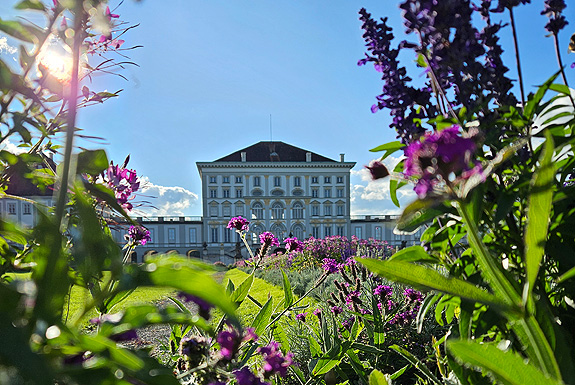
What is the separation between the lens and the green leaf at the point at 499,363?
43cm

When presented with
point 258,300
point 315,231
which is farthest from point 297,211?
point 258,300

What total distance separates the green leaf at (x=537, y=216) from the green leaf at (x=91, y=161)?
481mm

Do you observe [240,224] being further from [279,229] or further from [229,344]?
[279,229]

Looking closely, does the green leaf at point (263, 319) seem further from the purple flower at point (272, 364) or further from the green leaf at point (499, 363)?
the green leaf at point (499, 363)

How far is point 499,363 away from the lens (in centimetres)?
44

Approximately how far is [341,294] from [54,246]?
2279 mm

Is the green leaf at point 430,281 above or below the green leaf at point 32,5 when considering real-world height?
below

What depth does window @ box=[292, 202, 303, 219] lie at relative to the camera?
40.4 m

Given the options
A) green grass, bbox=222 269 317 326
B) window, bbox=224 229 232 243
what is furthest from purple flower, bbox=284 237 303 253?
window, bbox=224 229 232 243

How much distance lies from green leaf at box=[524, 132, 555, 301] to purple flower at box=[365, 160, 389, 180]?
0.23m

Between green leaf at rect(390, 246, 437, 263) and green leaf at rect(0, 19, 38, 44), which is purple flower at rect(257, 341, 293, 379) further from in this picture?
green leaf at rect(0, 19, 38, 44)

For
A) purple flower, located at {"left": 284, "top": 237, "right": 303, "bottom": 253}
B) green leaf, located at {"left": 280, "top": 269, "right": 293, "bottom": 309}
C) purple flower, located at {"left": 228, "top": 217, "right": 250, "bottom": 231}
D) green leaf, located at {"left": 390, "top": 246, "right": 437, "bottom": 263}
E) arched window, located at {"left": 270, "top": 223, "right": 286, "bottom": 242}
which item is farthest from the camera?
arched window, located at {"left": 270, "top": 223, "right": 286, "bottom": 242}

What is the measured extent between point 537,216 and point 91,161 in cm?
50

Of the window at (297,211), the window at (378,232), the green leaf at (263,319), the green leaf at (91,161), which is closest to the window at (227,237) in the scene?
the window at (297,211)
